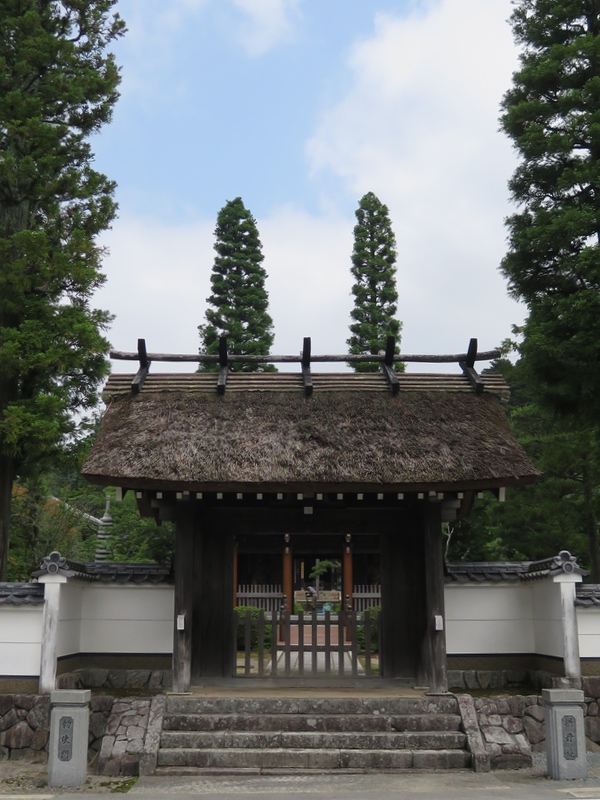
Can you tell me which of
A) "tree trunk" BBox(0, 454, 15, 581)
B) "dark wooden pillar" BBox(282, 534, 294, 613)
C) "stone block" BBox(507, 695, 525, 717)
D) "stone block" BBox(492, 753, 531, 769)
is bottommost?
"stone block" BBox(492, 753, 531, 769)

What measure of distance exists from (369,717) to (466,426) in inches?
172

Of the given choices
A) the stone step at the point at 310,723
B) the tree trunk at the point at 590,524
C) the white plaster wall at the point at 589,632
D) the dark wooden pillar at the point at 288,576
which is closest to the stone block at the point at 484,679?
the white plaster wall at the point at 589,632

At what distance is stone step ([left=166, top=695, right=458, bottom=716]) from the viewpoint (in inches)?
384

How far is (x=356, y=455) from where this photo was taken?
10492mm

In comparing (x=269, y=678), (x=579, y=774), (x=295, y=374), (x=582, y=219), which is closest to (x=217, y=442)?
(x=295, y=374)

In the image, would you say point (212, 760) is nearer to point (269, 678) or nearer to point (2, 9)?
point (269, 678)

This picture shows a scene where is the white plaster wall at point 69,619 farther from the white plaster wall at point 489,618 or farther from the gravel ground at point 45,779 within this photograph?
the white plaster wall at point 489,618

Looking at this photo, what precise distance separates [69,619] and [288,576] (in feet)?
10.8

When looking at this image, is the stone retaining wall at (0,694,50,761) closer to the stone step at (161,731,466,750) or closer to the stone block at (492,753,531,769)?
the stone step at (161,731,466,750)

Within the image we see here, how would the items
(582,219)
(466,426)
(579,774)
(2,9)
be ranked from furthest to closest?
(2,9)
(582,219)
(466,426)
(579,774)

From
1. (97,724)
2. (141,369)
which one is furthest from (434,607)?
(141,369)

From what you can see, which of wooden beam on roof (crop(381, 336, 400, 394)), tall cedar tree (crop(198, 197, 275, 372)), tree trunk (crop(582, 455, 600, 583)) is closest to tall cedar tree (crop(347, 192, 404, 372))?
tall cedar tree (crop(198, 197, 275, 372))

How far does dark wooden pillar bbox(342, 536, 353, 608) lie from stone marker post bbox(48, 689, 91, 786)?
178 inches

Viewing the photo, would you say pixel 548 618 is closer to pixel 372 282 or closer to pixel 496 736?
pixel 496 736
